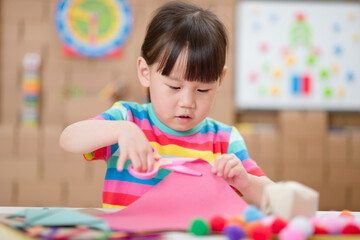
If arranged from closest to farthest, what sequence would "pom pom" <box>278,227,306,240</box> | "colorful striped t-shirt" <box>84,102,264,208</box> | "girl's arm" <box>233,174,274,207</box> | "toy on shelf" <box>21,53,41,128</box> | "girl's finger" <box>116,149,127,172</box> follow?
"pom pom" <box>278,227,306,240</box> → "girl's finger" <box>116,149,127,172</box> → "girl's arm" <box>233,174,274,207</box> → "colorful striped t-shirt" <box>84,102,264,208</box> → "toy on shelf" <box>21,53,41,128</box>

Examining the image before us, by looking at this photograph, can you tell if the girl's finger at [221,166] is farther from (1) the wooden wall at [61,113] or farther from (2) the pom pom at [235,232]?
(1) the wooden wall at [61,113]

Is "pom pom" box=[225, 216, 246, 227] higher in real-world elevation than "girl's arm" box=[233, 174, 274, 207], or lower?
higher

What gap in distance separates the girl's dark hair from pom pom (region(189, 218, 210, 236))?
0.33 metres

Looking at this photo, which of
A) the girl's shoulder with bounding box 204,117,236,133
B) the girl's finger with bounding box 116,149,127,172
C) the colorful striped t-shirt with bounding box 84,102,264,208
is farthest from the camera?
the girl's shoulder with bounding box 204,117,236,133

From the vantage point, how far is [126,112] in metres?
0.77

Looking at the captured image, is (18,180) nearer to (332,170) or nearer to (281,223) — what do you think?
(332,170)

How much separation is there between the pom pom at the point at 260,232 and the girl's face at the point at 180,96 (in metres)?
0.34

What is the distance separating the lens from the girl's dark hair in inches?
26.7

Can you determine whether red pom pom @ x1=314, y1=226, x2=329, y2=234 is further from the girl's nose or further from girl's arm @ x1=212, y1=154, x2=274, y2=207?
the girl's nose

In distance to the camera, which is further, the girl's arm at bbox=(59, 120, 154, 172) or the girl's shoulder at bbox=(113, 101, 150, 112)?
the girl's shoulder at bbox=(113, 101, 150, 112)

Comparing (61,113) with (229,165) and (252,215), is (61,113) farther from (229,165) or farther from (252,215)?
(252,215)

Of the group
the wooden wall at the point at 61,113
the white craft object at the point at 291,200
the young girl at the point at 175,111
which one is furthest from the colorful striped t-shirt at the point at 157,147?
the wooden wall at the point at 61,113

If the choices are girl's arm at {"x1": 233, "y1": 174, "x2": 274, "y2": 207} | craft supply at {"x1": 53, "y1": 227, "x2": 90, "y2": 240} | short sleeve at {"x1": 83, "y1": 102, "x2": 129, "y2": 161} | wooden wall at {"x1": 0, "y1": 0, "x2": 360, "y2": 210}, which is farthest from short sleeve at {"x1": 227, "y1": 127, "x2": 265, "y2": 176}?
wooden wall at {"x1": 0, "y1": 0, "x2": 360, "y2": 210}

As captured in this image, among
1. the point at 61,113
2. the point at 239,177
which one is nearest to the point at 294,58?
the point at 61,113
